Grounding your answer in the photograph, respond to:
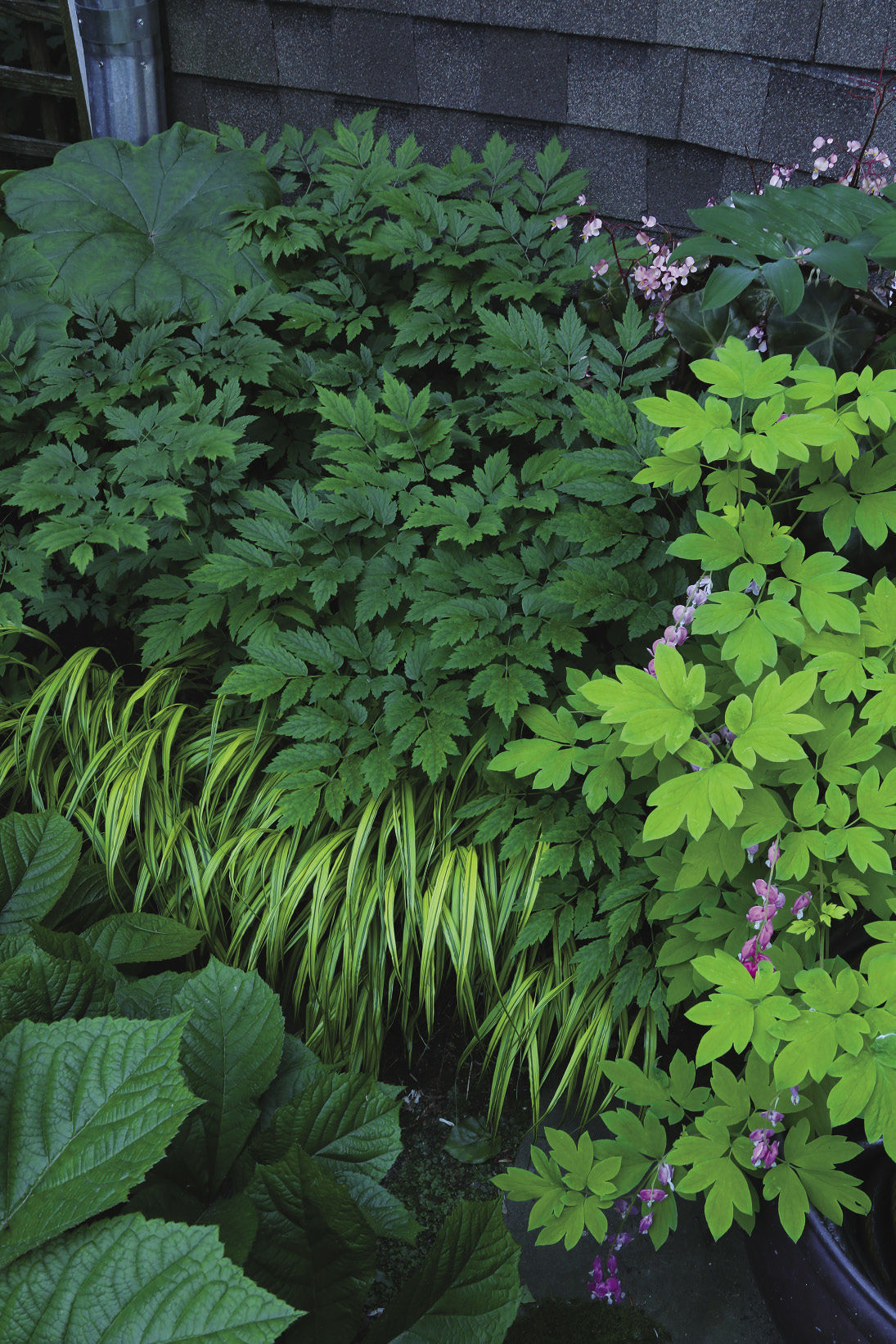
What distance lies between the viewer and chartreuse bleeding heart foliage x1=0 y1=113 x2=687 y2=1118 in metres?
1.80

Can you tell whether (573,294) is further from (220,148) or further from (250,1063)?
(250,1063)

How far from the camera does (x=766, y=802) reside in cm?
127

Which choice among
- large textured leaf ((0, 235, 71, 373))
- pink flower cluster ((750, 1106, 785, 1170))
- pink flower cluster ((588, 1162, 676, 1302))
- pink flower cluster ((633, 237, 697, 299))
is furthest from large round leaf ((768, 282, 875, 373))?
large textured leaf ((0, 235, 71, 373))

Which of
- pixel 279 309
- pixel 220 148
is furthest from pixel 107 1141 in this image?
pixel 220 148

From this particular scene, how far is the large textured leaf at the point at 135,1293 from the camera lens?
2.45ft

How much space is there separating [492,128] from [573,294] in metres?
0.56

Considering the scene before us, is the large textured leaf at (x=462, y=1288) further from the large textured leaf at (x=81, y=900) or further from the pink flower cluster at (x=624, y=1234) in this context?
the large textured leaf at (x=81, y=900)

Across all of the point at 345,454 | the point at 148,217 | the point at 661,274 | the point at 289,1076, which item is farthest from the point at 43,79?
the point at 289,1076

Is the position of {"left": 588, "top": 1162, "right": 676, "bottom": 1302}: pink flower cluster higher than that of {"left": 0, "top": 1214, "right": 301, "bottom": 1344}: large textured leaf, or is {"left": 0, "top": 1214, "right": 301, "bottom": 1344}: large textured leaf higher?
{"left": 0, "top": 1214, "right": 301, "bottom": 1344}: large textured leaf

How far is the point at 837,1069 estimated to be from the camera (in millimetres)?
1081

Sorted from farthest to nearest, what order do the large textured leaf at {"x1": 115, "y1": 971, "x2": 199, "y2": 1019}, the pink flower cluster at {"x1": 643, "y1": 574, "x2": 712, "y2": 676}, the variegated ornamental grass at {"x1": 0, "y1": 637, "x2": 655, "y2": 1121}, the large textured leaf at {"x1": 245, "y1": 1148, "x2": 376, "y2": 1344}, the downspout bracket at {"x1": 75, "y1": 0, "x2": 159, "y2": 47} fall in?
the downspout bracket at {"x1": 75, "y1": 0, "x2": 159, "y2": 47} < the variegated ornamental grass at {"x1": 0, "y1": 637, "x2": 655, "y2": 1121} < the pink flower cluster at {"x1": 643, "y1": 574, "x2": 712, "y2": 676} < the large textured leaf at {"x1": 115, "y1": 971, "x2": 199, "y2": 1019} < the large textured leaf at {"x1": 245, "y1": 1148, "x2": 376, "y2": 1344}

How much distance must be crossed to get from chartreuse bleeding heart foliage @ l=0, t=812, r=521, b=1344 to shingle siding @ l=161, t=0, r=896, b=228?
2318 millimetres

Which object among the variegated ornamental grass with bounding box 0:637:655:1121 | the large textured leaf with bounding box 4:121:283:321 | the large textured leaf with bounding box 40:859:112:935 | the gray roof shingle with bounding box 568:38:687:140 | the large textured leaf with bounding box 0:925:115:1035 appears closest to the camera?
the large textured leaf with bounding box 0:925:115:1035

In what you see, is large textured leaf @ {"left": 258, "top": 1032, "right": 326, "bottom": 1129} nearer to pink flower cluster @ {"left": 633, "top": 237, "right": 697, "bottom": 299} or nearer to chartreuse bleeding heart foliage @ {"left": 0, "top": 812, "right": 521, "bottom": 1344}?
chartreuse bleeding heart foliage @ {"left": 0, "top": 812, "right": 521, "bottom": 1344}
